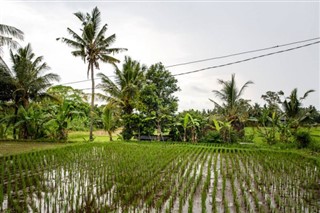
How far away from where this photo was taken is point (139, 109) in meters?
18.5

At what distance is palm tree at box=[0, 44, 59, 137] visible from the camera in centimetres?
1634

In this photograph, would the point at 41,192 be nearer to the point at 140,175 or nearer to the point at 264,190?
the point at 140,175

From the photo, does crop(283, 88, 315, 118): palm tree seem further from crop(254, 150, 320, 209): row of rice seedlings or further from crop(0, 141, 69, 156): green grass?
crop(0, 141, 69, 156): green grass

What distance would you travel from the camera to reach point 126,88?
17344mm

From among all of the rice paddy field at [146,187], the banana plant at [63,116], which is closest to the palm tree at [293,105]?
the rice paddy field at [146,187]

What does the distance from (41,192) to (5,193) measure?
2.23 feet

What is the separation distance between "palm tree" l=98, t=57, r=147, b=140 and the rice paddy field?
334 inches

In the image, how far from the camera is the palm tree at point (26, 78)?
16.3 meters

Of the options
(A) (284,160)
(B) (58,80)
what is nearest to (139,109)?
(B) (58,80)

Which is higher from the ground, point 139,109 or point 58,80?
point 58,80

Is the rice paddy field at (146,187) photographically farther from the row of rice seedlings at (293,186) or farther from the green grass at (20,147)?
the green grass at (20,147)

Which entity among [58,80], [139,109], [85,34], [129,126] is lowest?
[129,126]

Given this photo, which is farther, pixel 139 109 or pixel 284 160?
pixel 139 109

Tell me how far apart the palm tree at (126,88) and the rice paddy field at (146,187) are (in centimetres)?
850
